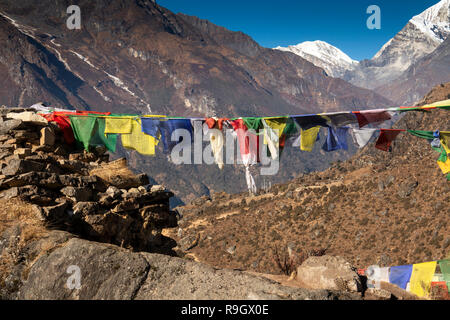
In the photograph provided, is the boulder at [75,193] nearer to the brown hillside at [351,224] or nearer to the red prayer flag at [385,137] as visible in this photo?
the red prayer flag at [385,137]

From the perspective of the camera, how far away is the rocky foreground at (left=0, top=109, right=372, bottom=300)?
209 inches

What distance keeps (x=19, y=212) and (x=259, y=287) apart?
4.51m

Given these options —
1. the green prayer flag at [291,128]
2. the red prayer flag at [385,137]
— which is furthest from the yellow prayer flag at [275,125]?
the red prayer flag at [385,137]

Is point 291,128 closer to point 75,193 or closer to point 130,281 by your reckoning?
point 75,193

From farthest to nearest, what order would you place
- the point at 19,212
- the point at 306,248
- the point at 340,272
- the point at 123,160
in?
the point at 306,248
the point at 123,160
the point at 340,272
the point at 19,212

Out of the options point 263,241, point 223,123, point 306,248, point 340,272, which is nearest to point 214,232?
point 263,241

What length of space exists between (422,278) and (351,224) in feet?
78.7

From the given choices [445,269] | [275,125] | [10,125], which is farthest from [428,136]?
[10,125]

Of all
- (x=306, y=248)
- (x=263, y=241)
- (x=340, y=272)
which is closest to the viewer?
(x=340, y=272)

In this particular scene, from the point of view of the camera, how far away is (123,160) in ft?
36.2

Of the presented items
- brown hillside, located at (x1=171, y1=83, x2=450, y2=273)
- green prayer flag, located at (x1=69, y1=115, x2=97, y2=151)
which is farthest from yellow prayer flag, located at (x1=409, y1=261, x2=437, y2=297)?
brown hillside, located at (x1=171, y1=83, x2=450, y2=273)

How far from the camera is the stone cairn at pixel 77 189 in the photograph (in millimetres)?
7434

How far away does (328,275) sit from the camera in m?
7.82
